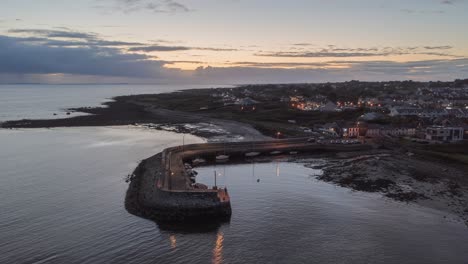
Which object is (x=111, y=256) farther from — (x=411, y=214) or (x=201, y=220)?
(x=411, y=214)

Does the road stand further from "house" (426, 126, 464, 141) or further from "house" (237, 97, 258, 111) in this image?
"house" (237, 97, 258, 111)

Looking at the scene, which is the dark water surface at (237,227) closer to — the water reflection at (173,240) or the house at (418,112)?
the water reflection at (173,240)

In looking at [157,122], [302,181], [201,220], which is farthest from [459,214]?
[157,122]

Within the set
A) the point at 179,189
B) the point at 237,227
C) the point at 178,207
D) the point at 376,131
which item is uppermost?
the point at 376,131

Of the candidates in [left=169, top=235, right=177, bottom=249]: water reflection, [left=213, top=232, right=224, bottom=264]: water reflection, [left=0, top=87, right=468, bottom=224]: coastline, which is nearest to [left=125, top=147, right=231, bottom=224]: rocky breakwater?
[left=0, top=87, right=468, bottom=224]: coastline

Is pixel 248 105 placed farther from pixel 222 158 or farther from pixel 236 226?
pixel 236 226

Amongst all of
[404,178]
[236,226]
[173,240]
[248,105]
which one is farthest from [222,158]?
[248,105]

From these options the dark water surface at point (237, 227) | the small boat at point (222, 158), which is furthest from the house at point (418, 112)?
the dark water surface at point (237, 227)
